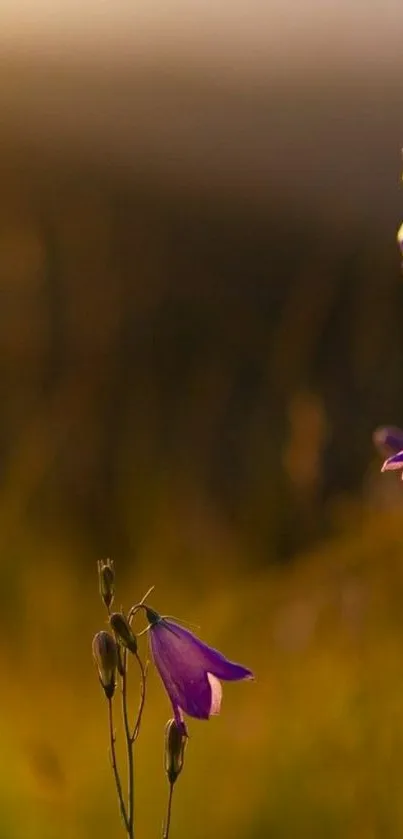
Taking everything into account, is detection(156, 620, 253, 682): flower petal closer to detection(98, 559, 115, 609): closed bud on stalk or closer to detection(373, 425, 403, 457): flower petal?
detection(98, 559, 115, 609): closed bud on stalk

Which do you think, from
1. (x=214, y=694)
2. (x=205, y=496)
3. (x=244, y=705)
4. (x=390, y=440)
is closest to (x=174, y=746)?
(x=214, y=694)

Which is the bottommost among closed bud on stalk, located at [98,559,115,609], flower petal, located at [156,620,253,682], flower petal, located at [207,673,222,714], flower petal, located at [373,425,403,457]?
flower petal, located at [207,673,222,714]

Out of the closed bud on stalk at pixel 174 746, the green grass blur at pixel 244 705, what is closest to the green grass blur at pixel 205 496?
the green grass blur at pixel 244 705

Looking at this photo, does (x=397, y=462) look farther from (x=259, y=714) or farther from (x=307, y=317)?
(x=307, y=317)

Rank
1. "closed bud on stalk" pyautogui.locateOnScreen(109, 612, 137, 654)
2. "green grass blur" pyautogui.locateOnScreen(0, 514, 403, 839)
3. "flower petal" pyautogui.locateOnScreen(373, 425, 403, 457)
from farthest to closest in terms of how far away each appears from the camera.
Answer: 1. "green grass blur" pyautogui.locateOnScreen(0, 514, 403, 839)
2. "flower petal" pyautogui.locateOnScreen(373, 425, 403, 457)
3. "closed bud on stalk" pyautogui.locateOnScreen(109, 612, 137, 654)

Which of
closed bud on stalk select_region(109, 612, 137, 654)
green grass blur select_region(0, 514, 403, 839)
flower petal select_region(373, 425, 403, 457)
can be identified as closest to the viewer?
closed bud on stalk select_region(109, 612, 137, 654)

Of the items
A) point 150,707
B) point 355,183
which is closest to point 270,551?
point 150,707

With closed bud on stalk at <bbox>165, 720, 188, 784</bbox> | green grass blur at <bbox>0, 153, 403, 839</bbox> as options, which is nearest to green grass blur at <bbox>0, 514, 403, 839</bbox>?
green grass blur at <bbox>0, 153, 403, 839</bbox>
